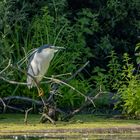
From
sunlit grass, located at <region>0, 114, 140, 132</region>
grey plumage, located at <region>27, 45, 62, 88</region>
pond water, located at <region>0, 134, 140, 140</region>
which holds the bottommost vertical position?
sunlit grass, located at <region>0, 114, 140, 132</region>

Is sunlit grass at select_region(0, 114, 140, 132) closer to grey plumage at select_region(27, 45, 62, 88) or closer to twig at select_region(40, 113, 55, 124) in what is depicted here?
twig at select_region(40, 113, 55, 124)

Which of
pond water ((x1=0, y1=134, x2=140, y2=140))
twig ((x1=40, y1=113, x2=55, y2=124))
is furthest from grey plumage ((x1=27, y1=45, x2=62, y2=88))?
pond water ((x1=0, y1=134, x2=140, y2=140))

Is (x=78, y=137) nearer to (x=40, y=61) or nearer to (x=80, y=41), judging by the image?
(x=40, y=61)

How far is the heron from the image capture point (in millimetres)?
10273

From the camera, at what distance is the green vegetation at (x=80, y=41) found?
1112 centimetres

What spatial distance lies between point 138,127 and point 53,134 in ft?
3.75

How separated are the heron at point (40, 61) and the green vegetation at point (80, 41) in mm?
249

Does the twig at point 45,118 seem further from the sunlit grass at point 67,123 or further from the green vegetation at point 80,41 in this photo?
the green vegetation at point 80,41

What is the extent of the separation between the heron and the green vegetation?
25 cm

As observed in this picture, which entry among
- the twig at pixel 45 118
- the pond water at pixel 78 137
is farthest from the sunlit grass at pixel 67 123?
the pond water at pixel 78 137

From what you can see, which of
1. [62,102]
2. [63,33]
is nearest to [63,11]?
[63,33]

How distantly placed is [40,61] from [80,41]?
1.79 metres

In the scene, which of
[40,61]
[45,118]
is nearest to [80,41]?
[40,61]

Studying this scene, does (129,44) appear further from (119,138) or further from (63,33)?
(119,138)
